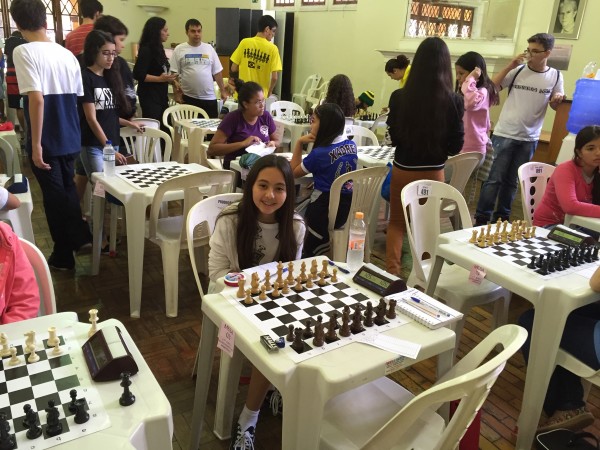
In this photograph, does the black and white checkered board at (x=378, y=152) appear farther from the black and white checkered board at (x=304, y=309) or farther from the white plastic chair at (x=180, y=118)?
the black and white checkered board at (x=304, y=309)

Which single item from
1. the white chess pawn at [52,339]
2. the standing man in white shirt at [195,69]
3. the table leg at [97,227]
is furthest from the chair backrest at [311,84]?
the white chess pawn at [52,339]

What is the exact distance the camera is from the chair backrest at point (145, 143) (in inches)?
144

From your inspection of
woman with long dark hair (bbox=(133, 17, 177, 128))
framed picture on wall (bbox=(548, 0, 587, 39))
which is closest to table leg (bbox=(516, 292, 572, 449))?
woman with long dark hair (bbox=(133, 17, 177, 128))

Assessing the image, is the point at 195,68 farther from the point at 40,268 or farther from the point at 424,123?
the point at 40,268

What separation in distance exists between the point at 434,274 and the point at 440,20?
548 centimetres

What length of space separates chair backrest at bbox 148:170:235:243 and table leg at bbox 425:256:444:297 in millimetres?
1209

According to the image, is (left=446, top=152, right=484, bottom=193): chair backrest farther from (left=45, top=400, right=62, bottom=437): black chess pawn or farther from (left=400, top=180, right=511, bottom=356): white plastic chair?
(left=45, top=400, right=62, bottom=437): black chess pawn

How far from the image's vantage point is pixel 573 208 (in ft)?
Result: 8.44

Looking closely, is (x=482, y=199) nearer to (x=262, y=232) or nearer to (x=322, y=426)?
(x=262, y=232)

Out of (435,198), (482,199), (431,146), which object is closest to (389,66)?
(482,199)

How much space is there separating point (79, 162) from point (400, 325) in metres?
2.93

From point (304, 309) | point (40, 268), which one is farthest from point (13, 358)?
point (304, 309)

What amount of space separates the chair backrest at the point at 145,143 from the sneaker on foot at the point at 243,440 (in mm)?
2414

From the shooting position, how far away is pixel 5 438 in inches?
37.0
